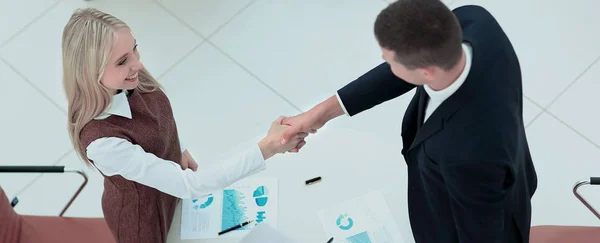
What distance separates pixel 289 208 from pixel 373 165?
29 cm

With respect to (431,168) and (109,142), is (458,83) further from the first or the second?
(109,142)

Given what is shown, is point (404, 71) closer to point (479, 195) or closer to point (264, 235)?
point (479, 195)

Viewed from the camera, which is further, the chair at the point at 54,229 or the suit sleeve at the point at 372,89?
the chair at the point at 54,229

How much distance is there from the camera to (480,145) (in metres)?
1.38

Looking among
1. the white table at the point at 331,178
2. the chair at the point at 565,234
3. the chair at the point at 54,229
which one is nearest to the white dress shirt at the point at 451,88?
the white table at the point at 331,178

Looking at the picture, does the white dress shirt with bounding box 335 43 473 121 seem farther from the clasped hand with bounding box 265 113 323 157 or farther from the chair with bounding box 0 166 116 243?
the chair with bounding box 0 166 116 243

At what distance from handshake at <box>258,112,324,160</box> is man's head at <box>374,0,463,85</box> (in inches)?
26.0

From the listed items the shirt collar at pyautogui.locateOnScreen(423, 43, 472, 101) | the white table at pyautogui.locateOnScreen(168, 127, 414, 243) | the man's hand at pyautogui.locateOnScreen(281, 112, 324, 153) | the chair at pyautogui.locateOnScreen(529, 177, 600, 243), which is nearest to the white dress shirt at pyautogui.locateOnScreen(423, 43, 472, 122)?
the shirt collar at pyautogui.locateOnScreen(423, 43, 472, 101)

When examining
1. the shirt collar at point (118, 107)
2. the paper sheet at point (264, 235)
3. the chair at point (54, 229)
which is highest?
the shirt collar at point (118, 107)

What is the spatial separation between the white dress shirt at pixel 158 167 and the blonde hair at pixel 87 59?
5 cm

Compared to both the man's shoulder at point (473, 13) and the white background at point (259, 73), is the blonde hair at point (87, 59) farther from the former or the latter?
the white background at point (259, 73)

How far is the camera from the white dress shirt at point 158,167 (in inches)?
70.9

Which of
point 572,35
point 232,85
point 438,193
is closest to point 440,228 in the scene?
point 438,193

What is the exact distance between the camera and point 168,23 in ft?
11.0
